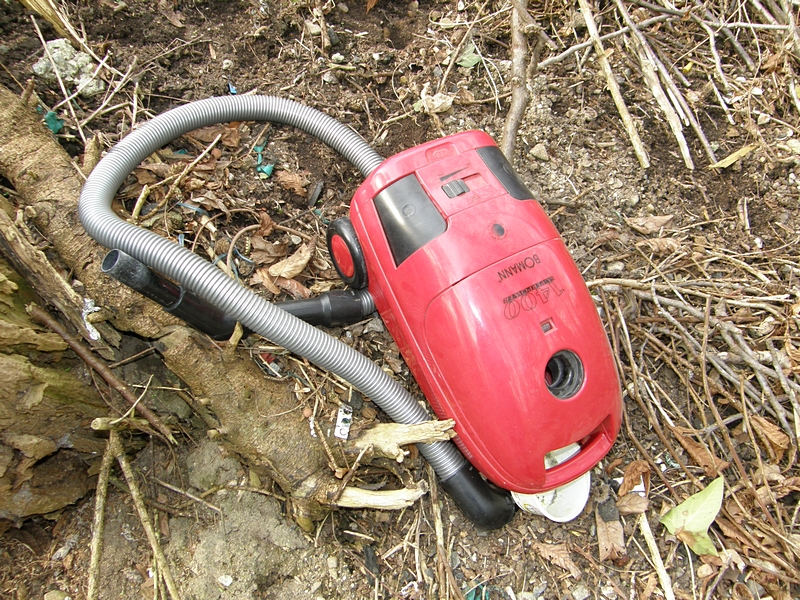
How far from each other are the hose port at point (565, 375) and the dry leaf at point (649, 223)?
0.96 m

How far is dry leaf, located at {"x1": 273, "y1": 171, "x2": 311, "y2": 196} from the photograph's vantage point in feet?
6.80

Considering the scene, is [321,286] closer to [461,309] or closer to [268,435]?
[268,435]

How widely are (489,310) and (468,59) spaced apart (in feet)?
4.87

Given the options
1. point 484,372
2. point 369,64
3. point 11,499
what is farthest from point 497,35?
point 11,499

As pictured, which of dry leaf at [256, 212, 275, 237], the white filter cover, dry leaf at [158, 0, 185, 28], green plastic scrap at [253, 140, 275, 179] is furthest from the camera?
dry leaf at [158, 0, 185, 28]

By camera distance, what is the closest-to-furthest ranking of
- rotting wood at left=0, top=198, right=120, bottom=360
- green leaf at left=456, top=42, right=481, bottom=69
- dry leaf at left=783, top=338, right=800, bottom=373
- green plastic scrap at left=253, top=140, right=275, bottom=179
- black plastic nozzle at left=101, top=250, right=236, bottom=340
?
black plastic nozzle at left=101, top=250, right=236, bottom=340 < rotting wood at left=0, top=198, right=120, bottom=360 < dry leaf at left=783, top=338, right=800, bottom=373 < green plastic scrap at left=253, top=140, right=275, bottom=179 < green leaf at left=456, top=42, right=481, bottom=69

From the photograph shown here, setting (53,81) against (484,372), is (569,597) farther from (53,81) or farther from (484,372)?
(53,81)

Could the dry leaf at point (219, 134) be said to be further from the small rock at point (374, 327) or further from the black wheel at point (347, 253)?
the small rock at point (374, 327)

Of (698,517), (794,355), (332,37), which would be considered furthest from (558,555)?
(332,37)

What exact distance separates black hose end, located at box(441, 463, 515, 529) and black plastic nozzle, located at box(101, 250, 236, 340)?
86 cm

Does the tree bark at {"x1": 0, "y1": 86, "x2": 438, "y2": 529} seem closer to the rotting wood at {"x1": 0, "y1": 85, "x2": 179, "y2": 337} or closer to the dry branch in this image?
the rotting wood at {"x1": 0, "y1": 85, "x2": 179, "y2": 337}

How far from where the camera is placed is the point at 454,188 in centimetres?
155

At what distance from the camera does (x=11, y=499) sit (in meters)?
1.48

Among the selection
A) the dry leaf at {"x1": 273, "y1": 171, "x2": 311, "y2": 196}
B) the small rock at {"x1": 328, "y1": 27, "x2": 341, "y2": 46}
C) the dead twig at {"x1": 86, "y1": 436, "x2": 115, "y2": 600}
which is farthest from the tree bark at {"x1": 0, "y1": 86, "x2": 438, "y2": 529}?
the small rock at {"x1": 328, "y1": 27, "x2": 341, "y2": 46}
